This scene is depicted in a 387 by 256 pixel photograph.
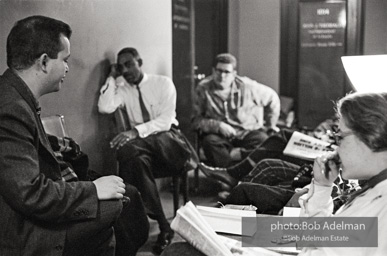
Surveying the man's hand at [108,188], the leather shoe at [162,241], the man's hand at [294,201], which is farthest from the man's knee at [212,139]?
the man's hand at [108,188]

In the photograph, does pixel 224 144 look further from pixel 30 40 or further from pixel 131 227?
pixel 30 40

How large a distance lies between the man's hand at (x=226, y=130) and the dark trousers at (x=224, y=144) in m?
0.04

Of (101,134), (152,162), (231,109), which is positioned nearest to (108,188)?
(152,162)

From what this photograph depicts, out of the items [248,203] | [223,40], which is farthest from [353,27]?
[248,203]

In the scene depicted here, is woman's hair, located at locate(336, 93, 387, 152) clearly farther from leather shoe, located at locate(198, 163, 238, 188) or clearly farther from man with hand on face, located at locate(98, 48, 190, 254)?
leather shoe, located at locate(198, 163, 238, 188)

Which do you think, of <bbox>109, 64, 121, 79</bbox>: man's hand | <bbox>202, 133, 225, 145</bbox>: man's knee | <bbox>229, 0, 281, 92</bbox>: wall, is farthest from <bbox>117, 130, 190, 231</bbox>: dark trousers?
<bbox>229, 0, 281, 92</bbox>: wall

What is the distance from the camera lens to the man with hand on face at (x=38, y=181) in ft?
6.57

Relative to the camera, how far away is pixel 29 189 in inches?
78.6

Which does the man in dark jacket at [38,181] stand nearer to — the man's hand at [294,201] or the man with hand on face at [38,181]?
the man with hand on face at [38,181]

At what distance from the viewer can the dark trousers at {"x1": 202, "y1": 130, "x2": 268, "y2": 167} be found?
4855mm

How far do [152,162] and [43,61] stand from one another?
1.81 m

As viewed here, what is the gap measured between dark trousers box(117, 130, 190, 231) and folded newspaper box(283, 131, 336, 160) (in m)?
0.72

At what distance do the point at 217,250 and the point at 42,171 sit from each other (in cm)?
86

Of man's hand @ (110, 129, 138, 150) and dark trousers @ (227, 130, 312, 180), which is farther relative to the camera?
dark trousers @ (227, 130, 312, 180)
